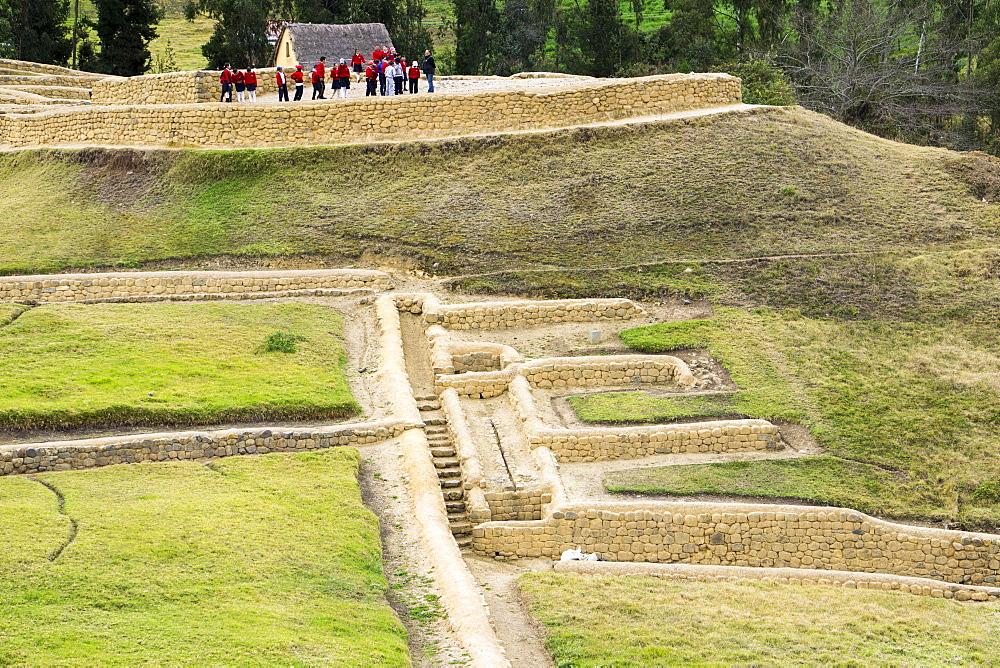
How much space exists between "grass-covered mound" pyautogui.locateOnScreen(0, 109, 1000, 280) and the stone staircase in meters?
6.04

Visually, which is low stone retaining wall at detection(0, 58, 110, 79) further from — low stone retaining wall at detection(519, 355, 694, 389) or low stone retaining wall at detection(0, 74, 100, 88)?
low stone retaining wall at detection(519, 355, 694, 389)

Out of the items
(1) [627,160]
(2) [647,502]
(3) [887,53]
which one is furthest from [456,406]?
(3) [887,53]

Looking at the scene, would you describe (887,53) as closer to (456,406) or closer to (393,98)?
(393,98)

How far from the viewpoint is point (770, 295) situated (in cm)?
2564

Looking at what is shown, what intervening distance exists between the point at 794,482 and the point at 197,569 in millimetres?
9318

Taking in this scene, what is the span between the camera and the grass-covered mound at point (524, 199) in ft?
90.8

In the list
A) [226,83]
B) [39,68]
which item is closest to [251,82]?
[226,83]

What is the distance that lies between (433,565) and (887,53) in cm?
3619

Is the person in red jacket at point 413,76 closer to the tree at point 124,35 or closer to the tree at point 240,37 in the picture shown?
the tree at point 240,37

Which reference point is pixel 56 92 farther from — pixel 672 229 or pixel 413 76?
pixel 672 229

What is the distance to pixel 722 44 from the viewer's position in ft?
168

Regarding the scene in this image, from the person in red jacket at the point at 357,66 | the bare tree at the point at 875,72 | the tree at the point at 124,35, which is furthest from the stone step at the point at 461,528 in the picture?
the tree at the point at 124,35

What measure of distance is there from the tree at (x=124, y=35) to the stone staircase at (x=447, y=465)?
30.9 meters

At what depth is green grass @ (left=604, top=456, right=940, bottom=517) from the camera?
1881 cm
